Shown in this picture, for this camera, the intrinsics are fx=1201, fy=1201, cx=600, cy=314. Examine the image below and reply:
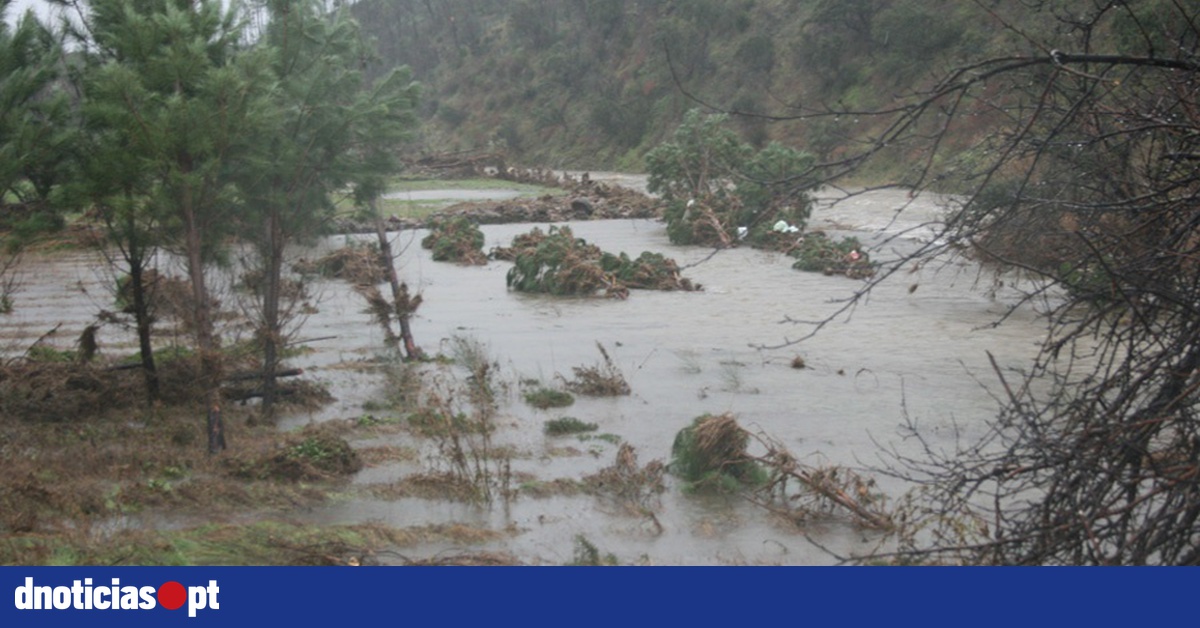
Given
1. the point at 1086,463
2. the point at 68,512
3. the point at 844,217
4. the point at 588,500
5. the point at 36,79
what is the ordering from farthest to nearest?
the point at 844,217, the point at 36,79, the point at 588,500, the point at 68,512, the point at 1086,463

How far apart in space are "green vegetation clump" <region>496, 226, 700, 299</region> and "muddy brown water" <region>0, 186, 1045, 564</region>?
477mm

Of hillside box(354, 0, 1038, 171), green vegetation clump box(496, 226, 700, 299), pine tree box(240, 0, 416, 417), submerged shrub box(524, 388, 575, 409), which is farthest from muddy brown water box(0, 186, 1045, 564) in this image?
hillside box(354, 0, 1038, 171)

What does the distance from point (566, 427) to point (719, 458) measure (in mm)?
2669

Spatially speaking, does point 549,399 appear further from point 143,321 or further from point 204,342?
point 143,321

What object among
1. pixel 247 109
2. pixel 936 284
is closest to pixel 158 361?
pixel 247 109

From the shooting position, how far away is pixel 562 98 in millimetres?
79062

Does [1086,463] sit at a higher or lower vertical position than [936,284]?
higher

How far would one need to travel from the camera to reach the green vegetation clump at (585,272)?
23.7 meters

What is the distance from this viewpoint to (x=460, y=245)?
31.5m

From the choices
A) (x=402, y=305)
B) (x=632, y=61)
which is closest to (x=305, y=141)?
(x=402, y=305)

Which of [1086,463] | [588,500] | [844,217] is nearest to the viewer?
[1086,463]

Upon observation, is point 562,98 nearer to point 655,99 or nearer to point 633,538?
point 655,99

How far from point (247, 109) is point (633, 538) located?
4.92 metres
